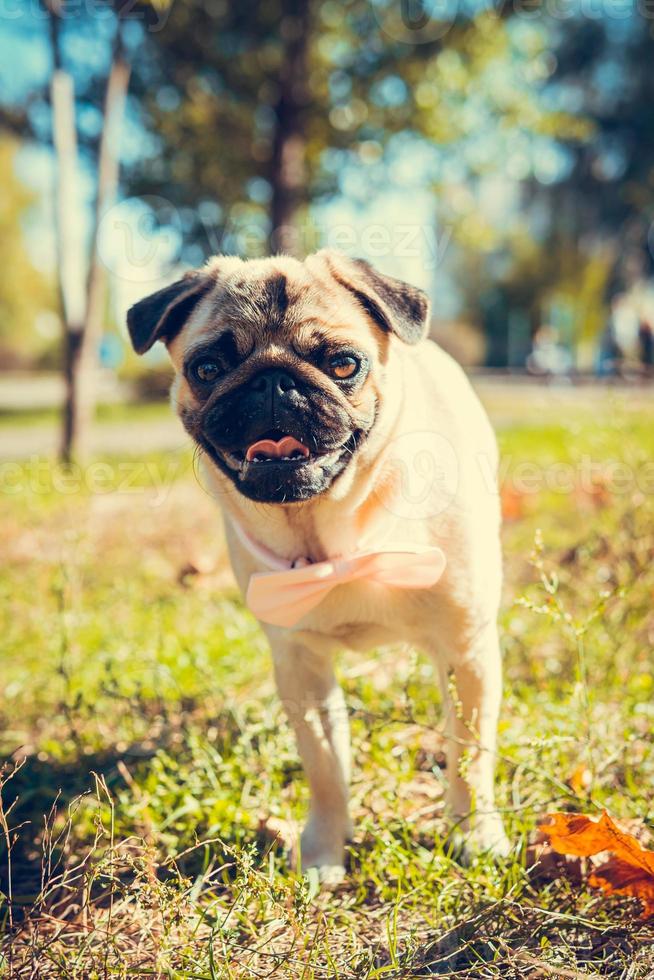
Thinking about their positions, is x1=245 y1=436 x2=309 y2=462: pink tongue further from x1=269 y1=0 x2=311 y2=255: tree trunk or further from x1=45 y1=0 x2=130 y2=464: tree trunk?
x1=269 y1=0 x2=311 y2=255: tree trunk

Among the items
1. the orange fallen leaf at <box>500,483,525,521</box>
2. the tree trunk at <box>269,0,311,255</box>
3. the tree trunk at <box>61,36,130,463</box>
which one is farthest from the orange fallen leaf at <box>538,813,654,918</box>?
the tree trunk at <box>269,0,311,255</box>

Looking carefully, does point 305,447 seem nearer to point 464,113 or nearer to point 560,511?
point 560,511

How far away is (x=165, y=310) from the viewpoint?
8.52 feet

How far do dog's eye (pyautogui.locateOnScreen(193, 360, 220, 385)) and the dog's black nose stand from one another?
20 centimetres

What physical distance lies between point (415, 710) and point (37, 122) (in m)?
13.8

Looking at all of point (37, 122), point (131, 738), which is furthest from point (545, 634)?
point (37, 122)

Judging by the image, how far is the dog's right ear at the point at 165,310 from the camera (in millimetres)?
2611

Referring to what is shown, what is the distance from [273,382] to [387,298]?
1.59ft

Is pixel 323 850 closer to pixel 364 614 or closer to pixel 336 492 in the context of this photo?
pixel 364 614

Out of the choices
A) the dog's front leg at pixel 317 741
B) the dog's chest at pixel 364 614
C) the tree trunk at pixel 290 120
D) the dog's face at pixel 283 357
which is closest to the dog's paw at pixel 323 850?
the dog's front leg at pixel 317 741

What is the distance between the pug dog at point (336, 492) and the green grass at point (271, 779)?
16cm

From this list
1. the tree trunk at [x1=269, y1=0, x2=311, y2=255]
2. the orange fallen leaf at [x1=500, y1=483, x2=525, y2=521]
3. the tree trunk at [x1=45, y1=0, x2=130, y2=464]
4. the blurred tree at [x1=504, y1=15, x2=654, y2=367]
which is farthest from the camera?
the blurred tree at [x1=504, y1=15, x2=654, y2=367]

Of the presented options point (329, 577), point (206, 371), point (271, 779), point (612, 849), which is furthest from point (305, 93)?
point (612, 849)

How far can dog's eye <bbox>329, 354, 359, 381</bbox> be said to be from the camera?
2.40 metres
